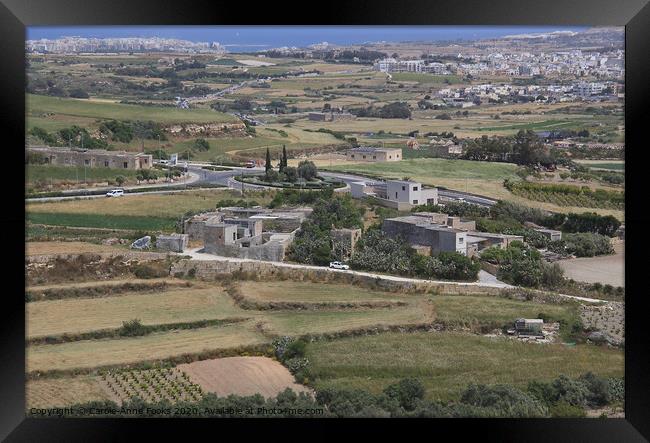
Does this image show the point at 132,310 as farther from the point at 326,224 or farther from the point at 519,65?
the point at 519,65

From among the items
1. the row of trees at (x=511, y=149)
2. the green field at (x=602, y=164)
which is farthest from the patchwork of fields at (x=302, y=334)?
the row of trees at (x=511, y=149)

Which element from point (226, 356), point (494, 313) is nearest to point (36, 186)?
point (226, 356)

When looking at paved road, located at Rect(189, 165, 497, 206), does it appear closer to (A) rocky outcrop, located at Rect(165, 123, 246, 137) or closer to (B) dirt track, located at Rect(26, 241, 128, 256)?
(A) rocky outcrop, located at Rect(165, 123, 246, 137)

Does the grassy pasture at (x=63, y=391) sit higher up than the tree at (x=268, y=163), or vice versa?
the tree at (x=268, y=163)

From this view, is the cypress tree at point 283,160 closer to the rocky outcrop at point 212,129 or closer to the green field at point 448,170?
the rocky outcrop at point 212,129

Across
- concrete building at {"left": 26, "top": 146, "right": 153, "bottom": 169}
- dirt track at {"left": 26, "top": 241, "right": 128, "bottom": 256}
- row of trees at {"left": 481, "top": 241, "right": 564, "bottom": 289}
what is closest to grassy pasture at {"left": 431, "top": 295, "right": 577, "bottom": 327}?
row of trees at {"left": 481, "top": 241, "right": 564, "bottom": 289}

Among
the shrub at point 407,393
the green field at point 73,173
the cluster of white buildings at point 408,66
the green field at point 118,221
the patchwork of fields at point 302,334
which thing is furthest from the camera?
the cluster of white buildings at point 408,66
